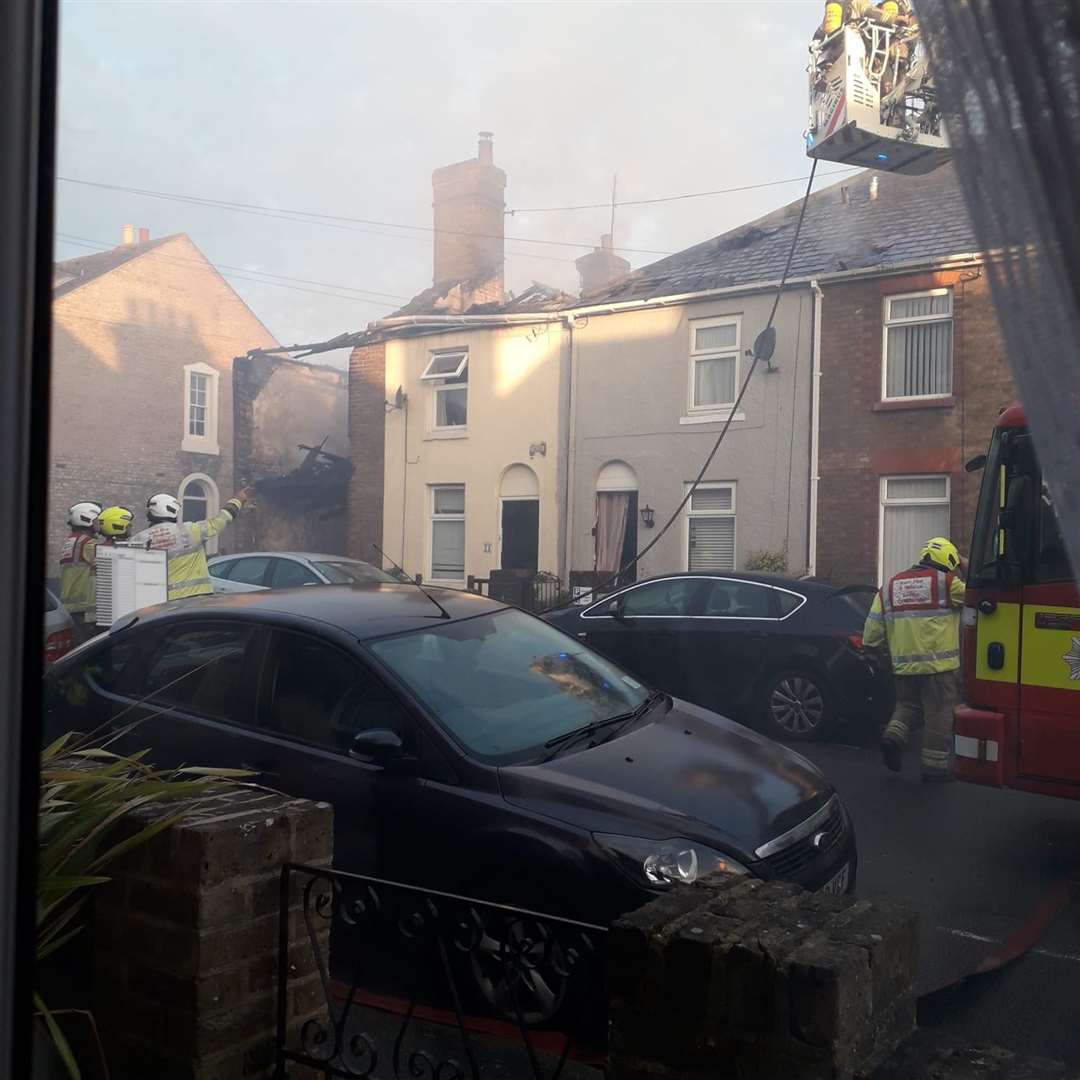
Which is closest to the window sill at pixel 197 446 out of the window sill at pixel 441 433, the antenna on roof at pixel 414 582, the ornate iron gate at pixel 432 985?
the antenna on roof at pixel 414 582

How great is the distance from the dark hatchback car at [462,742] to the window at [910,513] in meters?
1.44

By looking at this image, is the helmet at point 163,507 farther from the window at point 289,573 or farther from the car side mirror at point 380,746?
the car side mirror at point 380,746

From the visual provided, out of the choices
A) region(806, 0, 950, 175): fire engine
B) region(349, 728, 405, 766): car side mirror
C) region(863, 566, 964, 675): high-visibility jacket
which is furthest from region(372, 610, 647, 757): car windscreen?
region(863, 566, 964, 675): high-visibility jacket

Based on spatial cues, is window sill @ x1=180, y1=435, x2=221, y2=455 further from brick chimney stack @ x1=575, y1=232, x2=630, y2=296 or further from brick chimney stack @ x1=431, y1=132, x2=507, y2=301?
brick chimney stack @ x1=575, y1=232, x2=630, y2=296

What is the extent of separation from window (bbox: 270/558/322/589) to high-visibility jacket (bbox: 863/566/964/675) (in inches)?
128

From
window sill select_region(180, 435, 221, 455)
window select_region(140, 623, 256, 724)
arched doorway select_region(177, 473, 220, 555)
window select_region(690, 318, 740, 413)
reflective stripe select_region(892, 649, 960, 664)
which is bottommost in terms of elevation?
reflective stripe select_region(892, 649, 960, 664)

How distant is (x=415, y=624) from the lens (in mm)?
3740

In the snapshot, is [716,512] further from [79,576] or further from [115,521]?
[79,576]

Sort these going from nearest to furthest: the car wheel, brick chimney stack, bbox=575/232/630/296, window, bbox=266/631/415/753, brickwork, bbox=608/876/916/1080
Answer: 1. brickwork, bbox=608/876/916/1080
2. window, bbox=266/631/415/753
3. brick chimney stack, bbox=575/232/630/296
4. the car wheel

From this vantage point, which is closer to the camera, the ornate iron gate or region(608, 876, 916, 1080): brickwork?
region(608, 876, 916, 1080): brickwork

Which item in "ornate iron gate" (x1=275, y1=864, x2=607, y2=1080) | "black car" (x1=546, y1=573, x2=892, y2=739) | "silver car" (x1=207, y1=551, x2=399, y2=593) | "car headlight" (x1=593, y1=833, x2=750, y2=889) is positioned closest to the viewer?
"ornate iron gate" (x1=275, y1=864, x2=607, y2=1080)

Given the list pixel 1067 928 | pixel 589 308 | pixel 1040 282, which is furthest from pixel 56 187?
pixel 1067 928

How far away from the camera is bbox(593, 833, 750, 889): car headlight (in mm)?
2854

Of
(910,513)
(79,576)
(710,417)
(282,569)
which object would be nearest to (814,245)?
(710,417)
